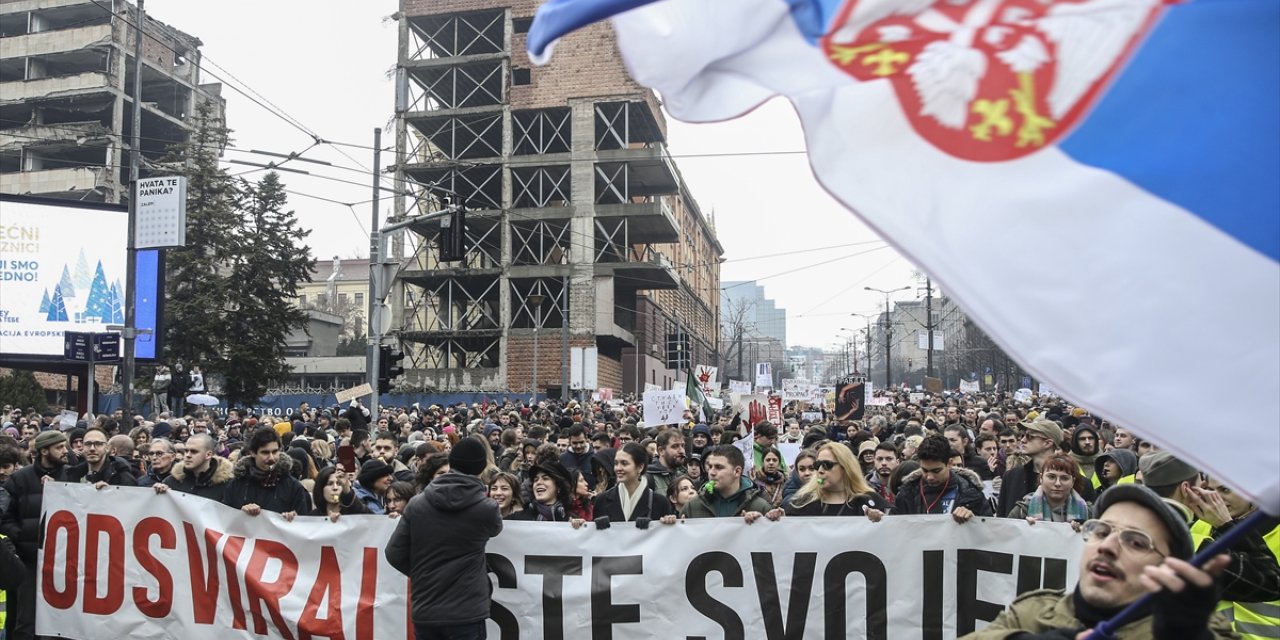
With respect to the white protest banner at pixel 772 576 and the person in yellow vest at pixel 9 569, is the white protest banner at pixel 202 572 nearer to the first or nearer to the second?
the white protest banner at pixel 772 576

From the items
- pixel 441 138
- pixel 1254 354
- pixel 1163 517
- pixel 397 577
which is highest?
pixel 441 138

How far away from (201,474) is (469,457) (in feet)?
11.0

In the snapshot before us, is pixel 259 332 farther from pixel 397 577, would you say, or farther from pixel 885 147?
pixel 885 147

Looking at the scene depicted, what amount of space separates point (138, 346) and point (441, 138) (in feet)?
105

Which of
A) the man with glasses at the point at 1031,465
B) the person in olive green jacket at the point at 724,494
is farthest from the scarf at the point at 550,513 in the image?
the man with glasses at the point at 1031,465

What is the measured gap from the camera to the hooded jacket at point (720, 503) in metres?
7.41

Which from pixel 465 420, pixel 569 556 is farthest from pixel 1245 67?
pixel 465 420

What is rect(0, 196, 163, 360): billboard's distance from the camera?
93.6 feet

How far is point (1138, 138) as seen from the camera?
233 centimetres

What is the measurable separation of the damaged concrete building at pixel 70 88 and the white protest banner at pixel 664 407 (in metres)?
46.5

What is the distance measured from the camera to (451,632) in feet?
19.0

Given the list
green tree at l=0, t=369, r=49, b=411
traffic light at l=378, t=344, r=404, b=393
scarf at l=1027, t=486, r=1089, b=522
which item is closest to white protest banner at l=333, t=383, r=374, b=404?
traffic light at l=378, t=344, r=404, b=393

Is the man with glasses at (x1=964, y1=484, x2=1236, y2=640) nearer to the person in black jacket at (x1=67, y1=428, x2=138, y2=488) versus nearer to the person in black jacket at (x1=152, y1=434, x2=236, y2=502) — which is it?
the person in black jacket at (x1=152, y1=434, x2=236, y2=502)

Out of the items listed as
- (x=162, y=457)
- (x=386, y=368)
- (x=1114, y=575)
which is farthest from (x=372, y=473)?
(x=386, y=368)
